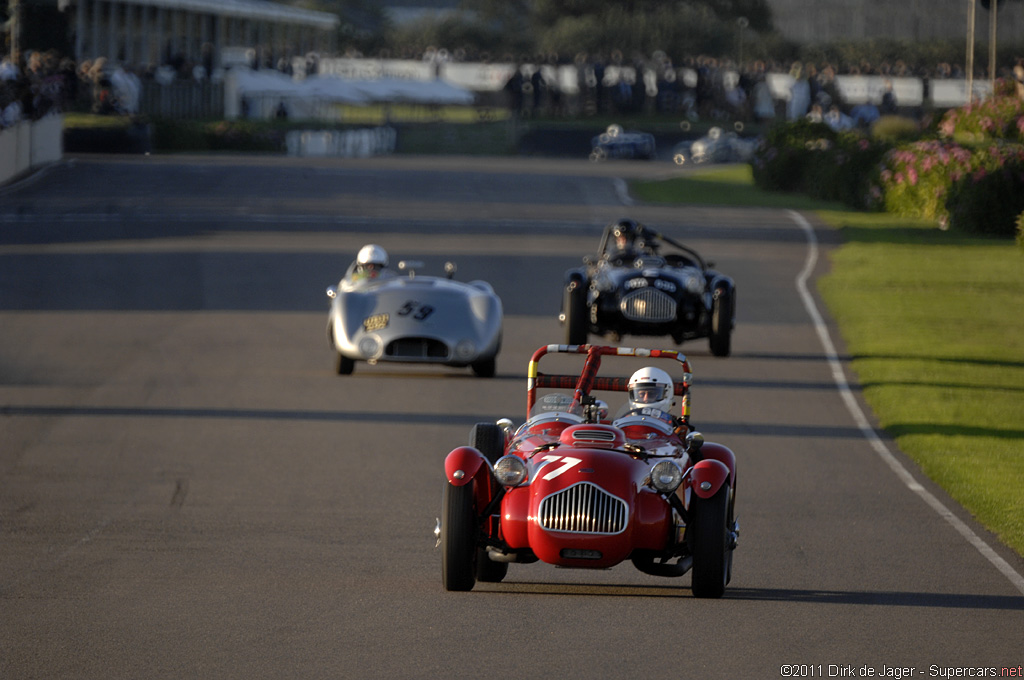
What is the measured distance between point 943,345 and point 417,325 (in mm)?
8318

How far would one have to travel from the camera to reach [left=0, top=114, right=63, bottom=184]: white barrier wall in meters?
39.1

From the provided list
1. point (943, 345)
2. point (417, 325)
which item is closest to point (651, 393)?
point (417, 325)

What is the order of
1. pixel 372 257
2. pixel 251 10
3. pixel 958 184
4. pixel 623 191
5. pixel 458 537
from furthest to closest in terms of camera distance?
pixel 251 10 → pixel 623 191 → pixel 958 184 → pixel 372 257 → pixel 458 537

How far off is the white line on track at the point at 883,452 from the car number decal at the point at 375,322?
5035 mm

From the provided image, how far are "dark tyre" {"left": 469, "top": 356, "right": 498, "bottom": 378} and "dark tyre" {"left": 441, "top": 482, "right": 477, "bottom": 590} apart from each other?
9.28 m

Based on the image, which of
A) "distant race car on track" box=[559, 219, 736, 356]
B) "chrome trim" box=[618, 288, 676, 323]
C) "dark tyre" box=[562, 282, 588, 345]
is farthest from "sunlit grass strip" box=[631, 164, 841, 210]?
"chrome trim" box=[618, 288, 676, 323]

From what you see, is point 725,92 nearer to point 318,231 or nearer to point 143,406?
point 318,231

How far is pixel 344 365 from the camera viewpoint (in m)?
19.0

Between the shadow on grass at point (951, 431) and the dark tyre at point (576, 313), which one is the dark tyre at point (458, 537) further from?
the dark tyre at point (576, 313)

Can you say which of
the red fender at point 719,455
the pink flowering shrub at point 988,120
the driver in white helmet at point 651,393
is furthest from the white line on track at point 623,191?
the red fender at point 719,455

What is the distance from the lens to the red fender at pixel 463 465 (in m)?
9.11

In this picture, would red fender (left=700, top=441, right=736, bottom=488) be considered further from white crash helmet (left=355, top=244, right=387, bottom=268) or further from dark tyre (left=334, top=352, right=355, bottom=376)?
white crash helmet (left=355, top=244, right=387, bottom=268)

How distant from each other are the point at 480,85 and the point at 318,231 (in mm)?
44940

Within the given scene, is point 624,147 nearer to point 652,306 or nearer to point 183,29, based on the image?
point 183,29
